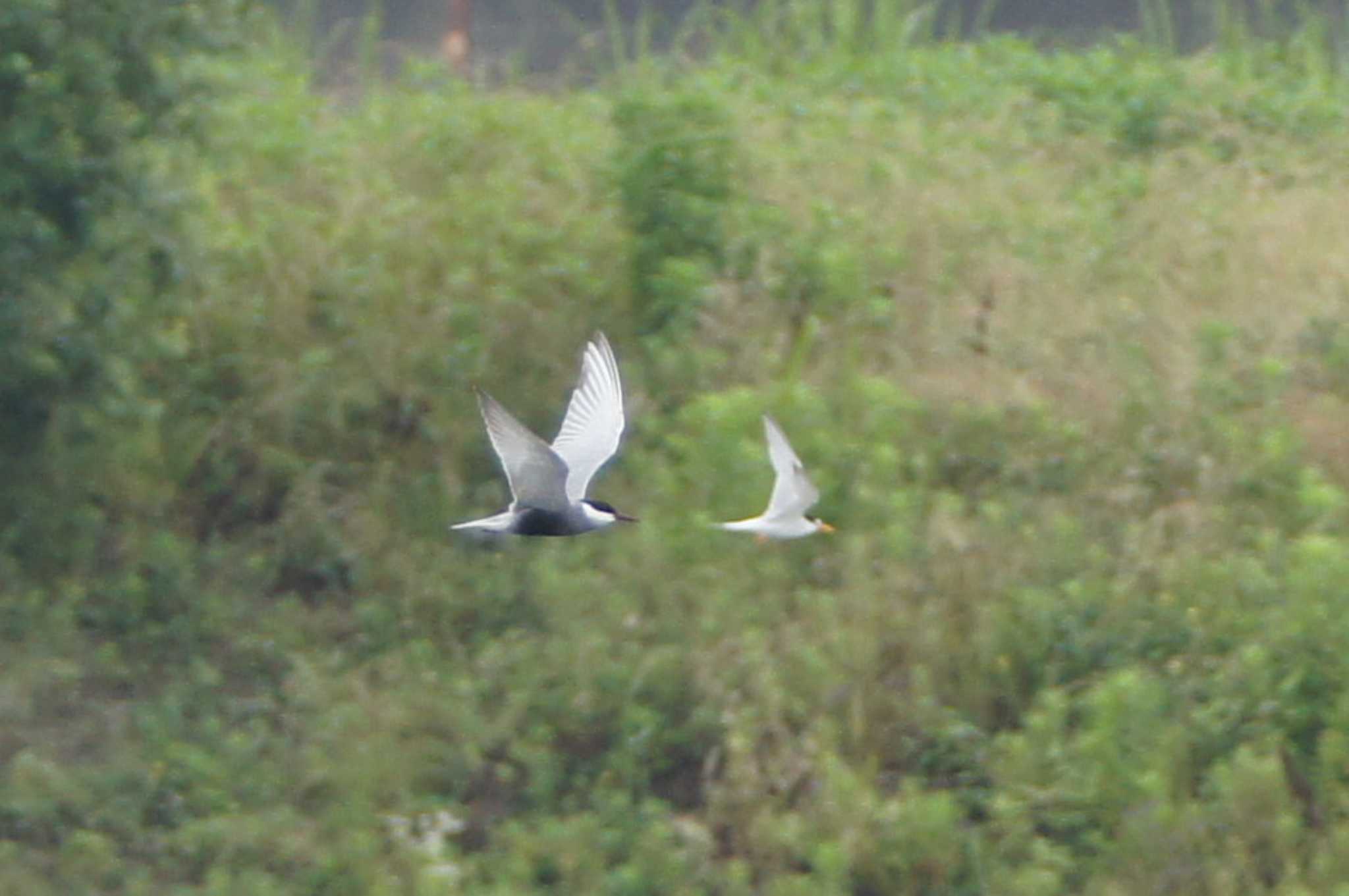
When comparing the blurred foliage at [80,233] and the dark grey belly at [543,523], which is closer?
the dark grey belly at [543,523]

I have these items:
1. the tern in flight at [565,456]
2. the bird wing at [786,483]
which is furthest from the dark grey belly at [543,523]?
the bird wing at [786,483]

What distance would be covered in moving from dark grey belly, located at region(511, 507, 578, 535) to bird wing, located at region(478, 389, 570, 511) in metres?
0.02

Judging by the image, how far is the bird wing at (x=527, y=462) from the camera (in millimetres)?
4664

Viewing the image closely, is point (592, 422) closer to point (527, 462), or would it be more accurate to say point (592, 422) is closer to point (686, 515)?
point (527, 462)

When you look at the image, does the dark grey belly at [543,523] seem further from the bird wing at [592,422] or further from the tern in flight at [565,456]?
the bird wing at [592,422]

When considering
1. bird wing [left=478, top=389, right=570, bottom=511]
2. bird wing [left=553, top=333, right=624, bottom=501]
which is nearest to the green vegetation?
bird wing [left=553, top=333, right=624, bottom=501]

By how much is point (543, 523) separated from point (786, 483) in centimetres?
89

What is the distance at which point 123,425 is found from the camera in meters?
7.56

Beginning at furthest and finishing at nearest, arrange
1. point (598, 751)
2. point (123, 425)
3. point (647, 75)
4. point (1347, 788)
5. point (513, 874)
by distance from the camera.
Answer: point (647, 75), point (123, 425), point (598, 751), point (513, 874), point (1347, 788)

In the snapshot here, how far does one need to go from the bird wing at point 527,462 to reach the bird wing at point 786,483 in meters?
0.70

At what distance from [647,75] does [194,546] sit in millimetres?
3277

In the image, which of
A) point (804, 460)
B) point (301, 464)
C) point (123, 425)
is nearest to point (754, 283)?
point (804, 460)

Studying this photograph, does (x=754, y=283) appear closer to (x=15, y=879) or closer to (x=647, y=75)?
(x=647, y=75)

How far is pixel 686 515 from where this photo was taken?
6.86 metres
